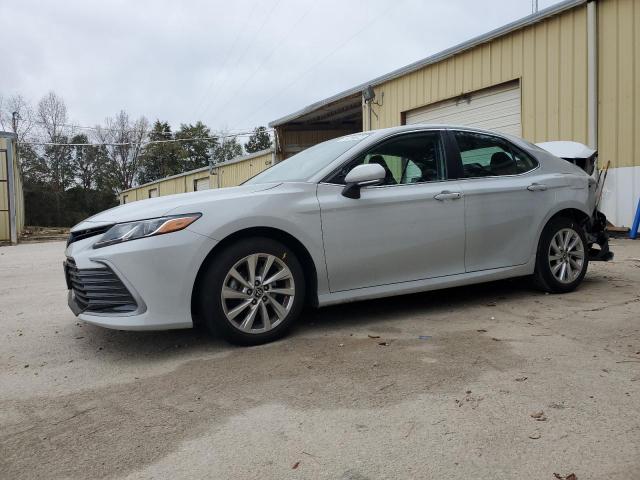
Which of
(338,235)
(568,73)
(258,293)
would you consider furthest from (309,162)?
(568,73)

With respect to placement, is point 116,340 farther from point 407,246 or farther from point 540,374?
point 540,374

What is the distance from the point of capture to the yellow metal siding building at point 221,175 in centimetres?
2280

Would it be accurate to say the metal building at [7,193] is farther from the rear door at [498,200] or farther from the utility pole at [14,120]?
the utility pole at [14,120]

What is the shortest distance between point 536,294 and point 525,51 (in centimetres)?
685

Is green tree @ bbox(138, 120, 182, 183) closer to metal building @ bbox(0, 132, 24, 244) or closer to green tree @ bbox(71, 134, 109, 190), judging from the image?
green tree @ bbox(71, 134, 109, 190)

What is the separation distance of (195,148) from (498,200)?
55241 mm

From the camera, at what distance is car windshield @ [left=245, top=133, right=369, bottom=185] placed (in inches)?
162

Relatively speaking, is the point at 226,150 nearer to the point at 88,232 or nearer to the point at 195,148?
the point at 195,148

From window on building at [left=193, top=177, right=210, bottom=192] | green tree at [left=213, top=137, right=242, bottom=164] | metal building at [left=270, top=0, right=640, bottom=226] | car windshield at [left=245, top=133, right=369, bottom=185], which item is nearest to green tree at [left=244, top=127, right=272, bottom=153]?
green tree at [left=213, top=137, right=242, bottom=164]

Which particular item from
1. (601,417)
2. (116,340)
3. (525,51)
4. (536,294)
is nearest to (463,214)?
(536,294)

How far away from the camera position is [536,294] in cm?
497

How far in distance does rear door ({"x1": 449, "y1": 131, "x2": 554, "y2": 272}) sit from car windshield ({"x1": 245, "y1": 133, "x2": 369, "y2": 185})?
38.0 inches

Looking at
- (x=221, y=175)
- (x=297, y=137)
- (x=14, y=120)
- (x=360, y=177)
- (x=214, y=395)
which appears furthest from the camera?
(x=14, y=120)

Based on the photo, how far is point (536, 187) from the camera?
4.74m
